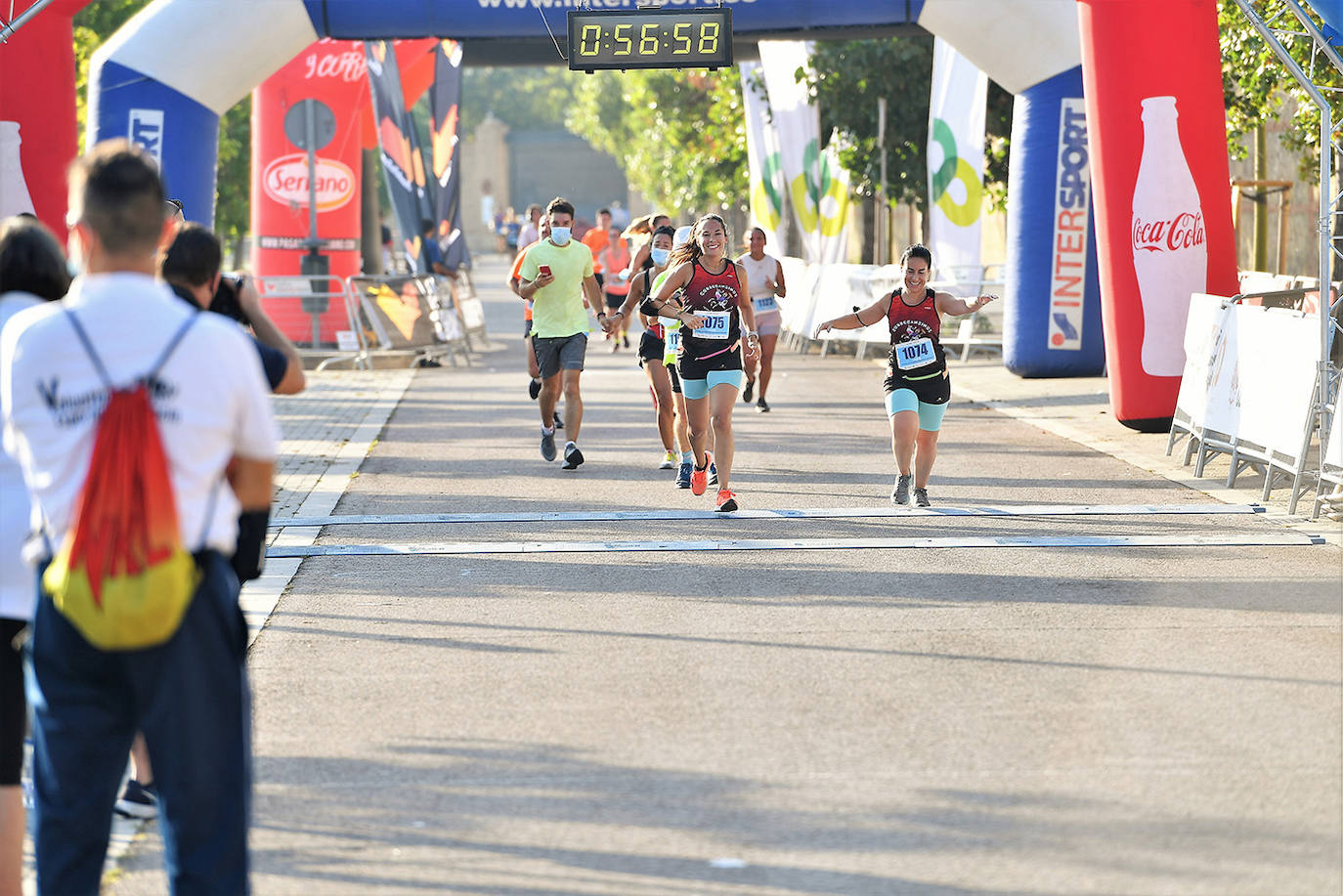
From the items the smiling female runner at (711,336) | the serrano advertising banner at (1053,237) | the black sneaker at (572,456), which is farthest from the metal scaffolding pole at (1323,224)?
the serrano advertising banner at (1053,237)

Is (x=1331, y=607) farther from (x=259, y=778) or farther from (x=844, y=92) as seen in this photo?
(x=844, y=92)

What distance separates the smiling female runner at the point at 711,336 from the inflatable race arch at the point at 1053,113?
3729mm

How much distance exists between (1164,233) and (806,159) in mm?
12732

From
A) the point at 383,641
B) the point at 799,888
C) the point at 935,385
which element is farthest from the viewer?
the point at 935,385

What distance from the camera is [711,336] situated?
10586 millimetres

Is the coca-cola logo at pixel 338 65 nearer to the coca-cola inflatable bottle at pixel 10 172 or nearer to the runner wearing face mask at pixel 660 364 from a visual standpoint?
the coca-cola inflatable bottle at pixel 10 172

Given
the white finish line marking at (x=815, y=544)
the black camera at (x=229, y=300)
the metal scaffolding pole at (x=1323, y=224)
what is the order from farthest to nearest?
the metal scaffolding pole at (x=1323, y=224) < the white finish line marking at (x=815, y=544) < the black camera at (x=229, y=300)

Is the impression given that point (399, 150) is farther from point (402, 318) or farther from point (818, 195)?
point (818, 195)

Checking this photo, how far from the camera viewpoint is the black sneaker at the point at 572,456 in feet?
41.8

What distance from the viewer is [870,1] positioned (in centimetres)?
1630

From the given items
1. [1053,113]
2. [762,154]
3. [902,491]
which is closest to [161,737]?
[902,491]

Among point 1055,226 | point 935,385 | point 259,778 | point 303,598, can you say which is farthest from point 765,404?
point 259,778

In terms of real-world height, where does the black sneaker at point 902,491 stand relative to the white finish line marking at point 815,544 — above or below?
above

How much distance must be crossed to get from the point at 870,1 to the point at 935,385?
6.85 metres
